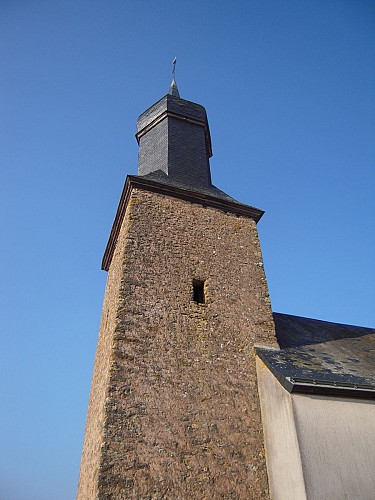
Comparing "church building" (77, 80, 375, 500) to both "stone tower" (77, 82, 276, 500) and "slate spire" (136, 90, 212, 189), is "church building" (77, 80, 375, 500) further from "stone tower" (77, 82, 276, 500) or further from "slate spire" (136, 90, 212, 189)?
"slate spire" (136, 90, 212, 189)

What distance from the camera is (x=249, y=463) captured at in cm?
586

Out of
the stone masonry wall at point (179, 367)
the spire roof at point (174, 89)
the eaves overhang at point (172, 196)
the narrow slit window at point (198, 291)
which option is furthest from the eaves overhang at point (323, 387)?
the spire roof at point (174, 89)

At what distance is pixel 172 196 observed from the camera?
8.97 metres

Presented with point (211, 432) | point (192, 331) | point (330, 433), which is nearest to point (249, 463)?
point (211, 432)

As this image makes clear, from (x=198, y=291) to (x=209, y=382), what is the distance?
76.2 inches

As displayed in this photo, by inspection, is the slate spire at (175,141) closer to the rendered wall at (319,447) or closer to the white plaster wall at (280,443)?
the white plaster wall at (280,443)

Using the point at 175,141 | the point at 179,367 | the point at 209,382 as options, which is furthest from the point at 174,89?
the point at 209,382

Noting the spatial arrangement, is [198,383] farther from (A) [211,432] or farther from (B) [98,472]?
(B) [98,472]

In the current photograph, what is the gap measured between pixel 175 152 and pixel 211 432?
7.30 meters

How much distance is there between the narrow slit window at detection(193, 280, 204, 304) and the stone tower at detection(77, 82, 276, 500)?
0.02m

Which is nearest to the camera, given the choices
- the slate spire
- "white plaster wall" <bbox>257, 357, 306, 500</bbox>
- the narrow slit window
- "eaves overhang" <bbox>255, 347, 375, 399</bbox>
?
"white plaster wall" <bbox>257, 357, 306, 500</bbox>

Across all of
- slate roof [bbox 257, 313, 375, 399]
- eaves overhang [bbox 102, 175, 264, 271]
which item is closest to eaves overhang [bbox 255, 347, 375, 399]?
slate roof [bbox 257, 313, 375, 399]

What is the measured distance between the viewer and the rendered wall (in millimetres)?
5105

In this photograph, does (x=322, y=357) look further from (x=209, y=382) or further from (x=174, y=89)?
(x=174, y=89)
